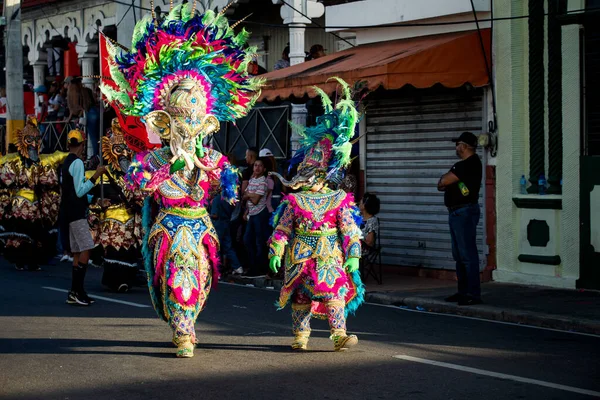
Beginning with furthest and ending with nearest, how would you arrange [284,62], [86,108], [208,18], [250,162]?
[86,108], [284,62], [250,162], [208,18]

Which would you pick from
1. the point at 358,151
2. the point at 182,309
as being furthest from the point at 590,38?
the point at 182,309

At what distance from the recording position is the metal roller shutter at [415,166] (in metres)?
16.0

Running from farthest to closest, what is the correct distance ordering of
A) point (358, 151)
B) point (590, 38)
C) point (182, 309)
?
point (358, 151)
point (590, 38)
point (182, 309)

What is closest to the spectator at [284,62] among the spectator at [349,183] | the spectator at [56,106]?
the spectator at [349,183]

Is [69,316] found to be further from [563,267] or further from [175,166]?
[563,267]

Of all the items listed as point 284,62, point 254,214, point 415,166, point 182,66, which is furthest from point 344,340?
point 284,62

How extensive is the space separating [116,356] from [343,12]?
415 inches

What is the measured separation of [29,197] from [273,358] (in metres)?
9.64

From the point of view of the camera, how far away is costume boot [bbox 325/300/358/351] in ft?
30.3

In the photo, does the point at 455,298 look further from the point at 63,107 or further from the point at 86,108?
the point at 63,107

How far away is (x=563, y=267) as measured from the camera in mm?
14125

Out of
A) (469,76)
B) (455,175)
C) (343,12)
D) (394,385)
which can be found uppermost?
(343,12)

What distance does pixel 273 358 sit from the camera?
29.6 ft

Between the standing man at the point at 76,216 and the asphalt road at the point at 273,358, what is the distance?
0.26 m
